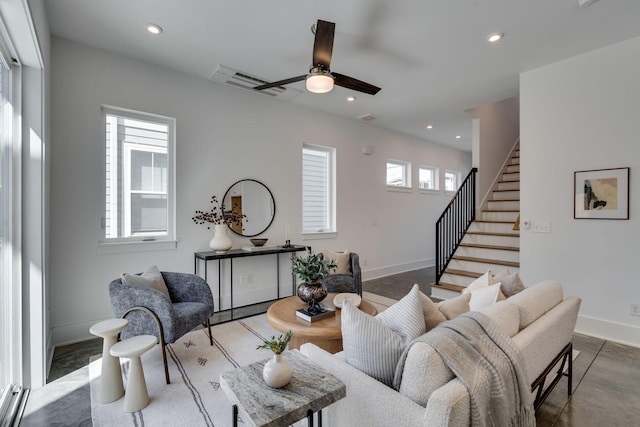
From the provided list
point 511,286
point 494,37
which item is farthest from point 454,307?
point 494,37

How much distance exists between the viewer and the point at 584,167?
3299mm

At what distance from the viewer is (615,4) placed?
244cm

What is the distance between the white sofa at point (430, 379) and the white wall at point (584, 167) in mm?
1973

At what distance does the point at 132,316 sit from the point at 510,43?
4.21m

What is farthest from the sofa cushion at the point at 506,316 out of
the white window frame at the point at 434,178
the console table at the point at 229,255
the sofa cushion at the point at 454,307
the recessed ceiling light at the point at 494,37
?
the white window frame at the point at 434,178

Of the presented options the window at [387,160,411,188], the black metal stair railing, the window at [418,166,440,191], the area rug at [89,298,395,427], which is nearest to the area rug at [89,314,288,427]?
the area rug at [89,298,395,427]

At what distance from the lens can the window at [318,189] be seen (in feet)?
16.4

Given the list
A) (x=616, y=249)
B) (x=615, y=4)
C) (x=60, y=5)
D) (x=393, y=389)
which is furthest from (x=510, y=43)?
(x=60, y=5)

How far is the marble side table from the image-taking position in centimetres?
105

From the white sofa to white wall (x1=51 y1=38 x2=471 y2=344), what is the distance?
2770 mm

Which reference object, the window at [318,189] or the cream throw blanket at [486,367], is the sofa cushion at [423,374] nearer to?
the cream throw blanket at [486,367]

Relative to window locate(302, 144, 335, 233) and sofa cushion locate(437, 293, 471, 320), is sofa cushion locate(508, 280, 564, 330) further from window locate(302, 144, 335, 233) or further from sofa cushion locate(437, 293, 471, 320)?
window locate(302, 144, 335, 233)

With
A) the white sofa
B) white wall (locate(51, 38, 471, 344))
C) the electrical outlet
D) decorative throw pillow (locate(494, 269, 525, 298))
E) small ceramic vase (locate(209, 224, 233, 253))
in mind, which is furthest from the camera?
small ceramic vase (locate(209, 224, 233, 253))

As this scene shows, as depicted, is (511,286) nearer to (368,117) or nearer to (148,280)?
(148,280)
